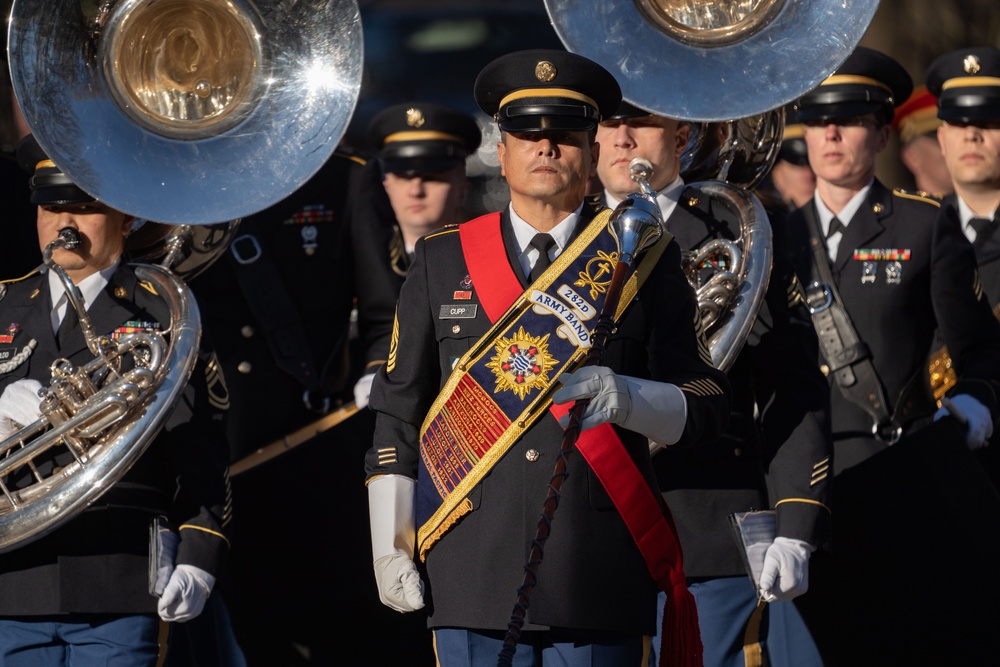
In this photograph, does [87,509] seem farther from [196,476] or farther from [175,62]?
[175,62]

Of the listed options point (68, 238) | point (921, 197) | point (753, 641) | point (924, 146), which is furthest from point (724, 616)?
point (924, 146)

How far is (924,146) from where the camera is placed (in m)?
9.84

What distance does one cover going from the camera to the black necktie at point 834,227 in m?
7.30

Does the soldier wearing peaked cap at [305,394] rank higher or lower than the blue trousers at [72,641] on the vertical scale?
higher

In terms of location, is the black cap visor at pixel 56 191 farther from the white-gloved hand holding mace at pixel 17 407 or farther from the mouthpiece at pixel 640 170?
the mouthpiece at pixel 640 170

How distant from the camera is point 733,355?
5.77 meters

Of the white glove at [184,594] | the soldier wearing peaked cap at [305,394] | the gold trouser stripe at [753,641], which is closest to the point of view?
the white glove at [184,594]

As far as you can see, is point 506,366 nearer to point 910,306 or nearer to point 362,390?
point 362,390

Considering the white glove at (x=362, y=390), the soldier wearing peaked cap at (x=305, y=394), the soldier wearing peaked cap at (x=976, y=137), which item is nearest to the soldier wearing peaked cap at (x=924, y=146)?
the soldier wearing peaked cap at (x=976, y=137)

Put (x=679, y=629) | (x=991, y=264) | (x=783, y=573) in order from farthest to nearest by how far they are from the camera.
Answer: (x=991, y=264)
(x=783, y=573)
(x=679, y=629)

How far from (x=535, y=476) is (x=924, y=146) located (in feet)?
18.3

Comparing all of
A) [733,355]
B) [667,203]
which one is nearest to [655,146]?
[667,203]

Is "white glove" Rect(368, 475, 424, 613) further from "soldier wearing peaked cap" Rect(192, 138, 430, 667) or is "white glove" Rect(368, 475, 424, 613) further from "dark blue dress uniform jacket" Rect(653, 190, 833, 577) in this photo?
"soldier wearing peaked cap" Rect(192, 138, 430, 667)

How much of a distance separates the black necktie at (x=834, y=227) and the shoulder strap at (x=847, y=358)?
239 mm
